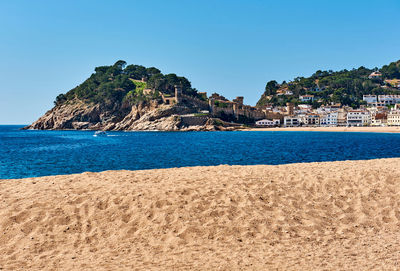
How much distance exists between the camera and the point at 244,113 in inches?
5305

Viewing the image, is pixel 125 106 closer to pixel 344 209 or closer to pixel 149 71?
pixel 149 71

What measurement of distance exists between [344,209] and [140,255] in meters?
5.99

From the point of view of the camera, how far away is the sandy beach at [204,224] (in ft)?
20.3

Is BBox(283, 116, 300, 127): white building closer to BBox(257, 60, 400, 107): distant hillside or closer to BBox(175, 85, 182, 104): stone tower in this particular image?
BBox(257, 60, 400, 107): distant hillside

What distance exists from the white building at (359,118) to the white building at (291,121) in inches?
755

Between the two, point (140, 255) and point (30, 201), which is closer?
point (140, 255)

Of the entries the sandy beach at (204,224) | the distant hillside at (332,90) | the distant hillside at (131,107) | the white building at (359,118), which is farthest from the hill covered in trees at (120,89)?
the sandy beach at (204,224)

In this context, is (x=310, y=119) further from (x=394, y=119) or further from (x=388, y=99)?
(x=388, y=99)

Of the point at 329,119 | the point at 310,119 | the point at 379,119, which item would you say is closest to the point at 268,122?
the point at 310,119

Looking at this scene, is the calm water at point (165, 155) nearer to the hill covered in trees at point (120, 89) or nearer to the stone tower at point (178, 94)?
the stone tower at point (178, 94)

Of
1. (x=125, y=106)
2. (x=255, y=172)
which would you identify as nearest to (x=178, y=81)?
(x=125, y=106)

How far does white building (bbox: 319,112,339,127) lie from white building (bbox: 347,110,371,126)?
4767 mm

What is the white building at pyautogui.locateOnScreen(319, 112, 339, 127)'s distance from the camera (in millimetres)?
120500

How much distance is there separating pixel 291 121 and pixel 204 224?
127 m
